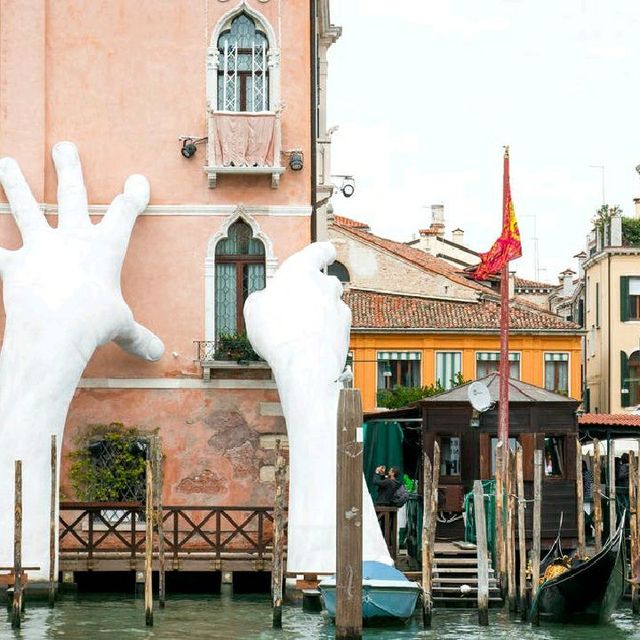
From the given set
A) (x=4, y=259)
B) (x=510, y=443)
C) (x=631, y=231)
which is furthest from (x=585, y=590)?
(x=631, y=231)

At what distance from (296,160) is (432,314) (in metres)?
22.4

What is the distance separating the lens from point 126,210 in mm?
29469

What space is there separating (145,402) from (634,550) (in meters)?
7.58

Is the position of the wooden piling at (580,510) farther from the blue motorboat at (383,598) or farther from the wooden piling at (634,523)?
the blue motorboat at (383,598)

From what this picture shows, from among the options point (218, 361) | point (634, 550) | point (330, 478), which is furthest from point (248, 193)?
point (634, 550)

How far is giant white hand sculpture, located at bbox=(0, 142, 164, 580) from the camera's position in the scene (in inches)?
1093

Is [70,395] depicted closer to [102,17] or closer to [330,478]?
[330,478]

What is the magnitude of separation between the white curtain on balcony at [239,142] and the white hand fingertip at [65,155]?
202 cm

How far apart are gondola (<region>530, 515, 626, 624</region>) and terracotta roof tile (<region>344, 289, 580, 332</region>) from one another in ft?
83.7

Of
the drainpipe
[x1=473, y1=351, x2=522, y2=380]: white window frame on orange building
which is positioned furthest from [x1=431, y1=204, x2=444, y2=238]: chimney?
the drainpipe

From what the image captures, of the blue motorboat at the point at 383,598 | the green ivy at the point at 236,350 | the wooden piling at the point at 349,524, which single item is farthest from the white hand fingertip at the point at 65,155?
the wooden piling at the point at 349,524

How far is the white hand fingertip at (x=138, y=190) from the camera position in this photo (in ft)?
97.2

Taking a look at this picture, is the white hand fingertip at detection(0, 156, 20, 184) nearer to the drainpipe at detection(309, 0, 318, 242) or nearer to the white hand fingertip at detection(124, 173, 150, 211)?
the white hand fingertip at detection(124, 173, 150, 211)

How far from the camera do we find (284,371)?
28406 millimetres
